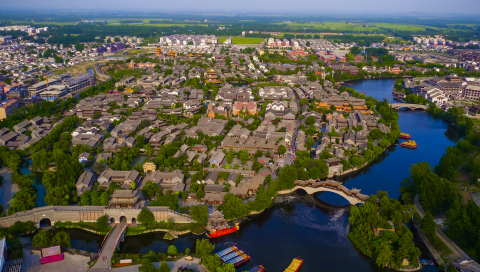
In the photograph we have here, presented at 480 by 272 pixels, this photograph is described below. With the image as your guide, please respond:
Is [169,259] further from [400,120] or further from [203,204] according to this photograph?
[400,120]

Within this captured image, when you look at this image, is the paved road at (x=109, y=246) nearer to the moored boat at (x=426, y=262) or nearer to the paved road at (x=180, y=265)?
the paved road at (x=180, y=265)

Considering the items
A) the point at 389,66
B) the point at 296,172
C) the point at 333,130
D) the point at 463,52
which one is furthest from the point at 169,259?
the point at 463,52

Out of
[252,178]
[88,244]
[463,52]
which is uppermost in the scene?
[463,52]

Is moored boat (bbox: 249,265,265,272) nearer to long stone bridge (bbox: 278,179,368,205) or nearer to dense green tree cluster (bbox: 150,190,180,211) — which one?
dense green tree cluster (bbox: 150,190,180,211)

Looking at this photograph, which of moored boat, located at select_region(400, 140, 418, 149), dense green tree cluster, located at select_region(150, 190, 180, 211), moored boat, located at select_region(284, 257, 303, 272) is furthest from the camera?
moored boat, located at select_region(400, 140, 418, 149)

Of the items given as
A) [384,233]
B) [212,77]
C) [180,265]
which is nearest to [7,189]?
[180,265]

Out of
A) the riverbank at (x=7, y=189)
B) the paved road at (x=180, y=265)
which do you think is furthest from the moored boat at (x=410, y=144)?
the riverbank at (x=7, y=189)

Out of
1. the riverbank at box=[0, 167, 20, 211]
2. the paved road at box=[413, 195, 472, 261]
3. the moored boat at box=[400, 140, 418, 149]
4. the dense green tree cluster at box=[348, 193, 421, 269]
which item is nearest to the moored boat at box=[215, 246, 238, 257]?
the dense green tree cluster at box=[348, 193, 421, 269]
